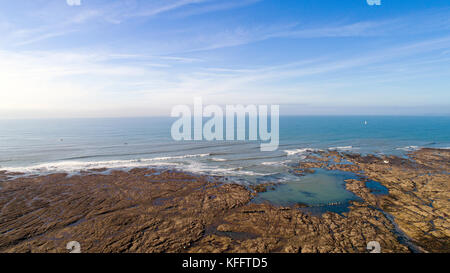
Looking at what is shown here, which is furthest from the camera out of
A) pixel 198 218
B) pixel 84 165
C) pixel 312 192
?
pixel 84 165

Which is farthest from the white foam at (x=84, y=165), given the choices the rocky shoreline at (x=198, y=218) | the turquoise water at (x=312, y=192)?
the turquoise water at (x=312, y=192)

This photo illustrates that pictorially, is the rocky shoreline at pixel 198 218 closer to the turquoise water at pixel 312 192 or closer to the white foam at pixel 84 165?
the turquoise water at pixel 312 192

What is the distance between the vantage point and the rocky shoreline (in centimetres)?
1669

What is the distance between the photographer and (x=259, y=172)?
38062 millimetres

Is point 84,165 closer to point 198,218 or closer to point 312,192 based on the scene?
point 198,218

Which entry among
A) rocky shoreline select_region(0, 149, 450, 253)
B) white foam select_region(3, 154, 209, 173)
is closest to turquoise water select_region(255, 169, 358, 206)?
rocky shoreline select_region(0, 149, 450, 253)

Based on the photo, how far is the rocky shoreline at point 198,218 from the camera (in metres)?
16.7

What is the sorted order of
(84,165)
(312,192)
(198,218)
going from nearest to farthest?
(198,218), (312,192), (84,165)

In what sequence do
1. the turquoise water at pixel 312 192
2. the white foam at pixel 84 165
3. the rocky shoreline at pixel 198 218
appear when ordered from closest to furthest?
the rocky shoreline at pixel 198 218
the turquoise water at pixel 312 192
the white foam at pixel 84 165

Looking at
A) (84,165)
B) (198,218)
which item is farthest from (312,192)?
(84,165)

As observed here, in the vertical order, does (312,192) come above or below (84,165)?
below

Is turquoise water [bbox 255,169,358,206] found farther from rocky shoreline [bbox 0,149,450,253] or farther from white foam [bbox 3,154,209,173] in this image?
white foam [bbox 3,154,209,173]

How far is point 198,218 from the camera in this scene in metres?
20.9
